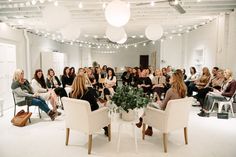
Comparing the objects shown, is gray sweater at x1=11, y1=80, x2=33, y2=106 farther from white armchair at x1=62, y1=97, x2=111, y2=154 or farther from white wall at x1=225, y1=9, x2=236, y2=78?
white wall at x1=225, y1=9, x2=236, y2=78

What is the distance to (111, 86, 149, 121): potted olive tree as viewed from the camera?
10.4 feet

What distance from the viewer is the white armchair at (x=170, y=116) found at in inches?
129

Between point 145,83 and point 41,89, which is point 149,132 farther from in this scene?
point 41,89

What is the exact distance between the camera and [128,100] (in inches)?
125

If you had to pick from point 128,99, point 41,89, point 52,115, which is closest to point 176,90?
point 128,99

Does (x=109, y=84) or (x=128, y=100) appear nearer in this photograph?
(x=128, y=100)

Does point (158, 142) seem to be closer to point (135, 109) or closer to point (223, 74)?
point (135, 109)

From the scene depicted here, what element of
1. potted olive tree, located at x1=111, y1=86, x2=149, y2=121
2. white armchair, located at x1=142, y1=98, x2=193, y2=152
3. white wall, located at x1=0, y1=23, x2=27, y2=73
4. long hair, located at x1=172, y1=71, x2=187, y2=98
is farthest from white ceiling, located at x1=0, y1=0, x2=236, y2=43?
white armchair, located at x1=142, y1=98, x2=193, y2=152

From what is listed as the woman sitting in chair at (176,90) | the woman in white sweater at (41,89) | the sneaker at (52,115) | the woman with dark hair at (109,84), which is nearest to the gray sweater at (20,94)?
the woman in white sweater at (41,89)

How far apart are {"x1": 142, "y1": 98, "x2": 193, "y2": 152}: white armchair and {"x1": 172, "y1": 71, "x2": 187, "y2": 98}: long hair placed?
0.16 meters

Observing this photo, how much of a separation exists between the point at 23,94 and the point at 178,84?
3.45 metres

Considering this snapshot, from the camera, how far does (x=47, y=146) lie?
3.53 metres

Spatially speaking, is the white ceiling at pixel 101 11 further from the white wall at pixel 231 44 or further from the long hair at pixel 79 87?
the long hair at pixel 79 87

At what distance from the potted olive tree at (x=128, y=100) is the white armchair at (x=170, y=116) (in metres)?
0.35
